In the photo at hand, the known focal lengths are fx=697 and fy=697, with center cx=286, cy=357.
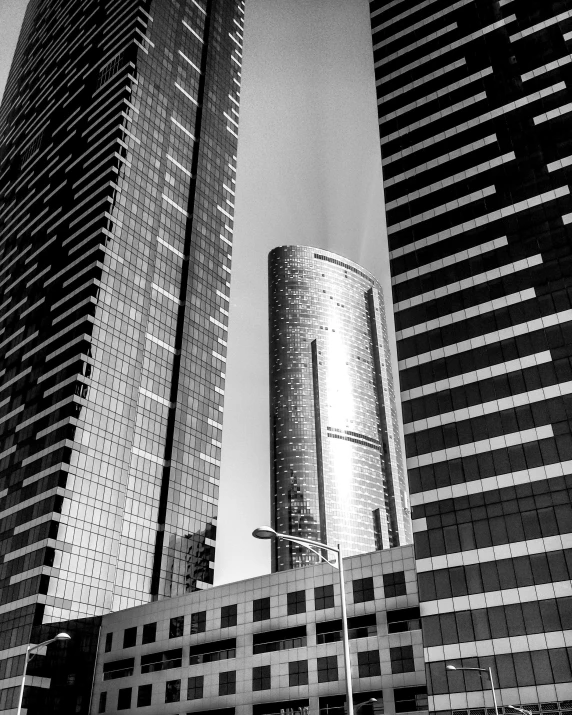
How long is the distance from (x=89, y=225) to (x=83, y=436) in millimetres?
39684

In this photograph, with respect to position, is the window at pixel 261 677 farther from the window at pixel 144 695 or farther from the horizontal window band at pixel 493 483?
the horizontal window band at pixel 493 483

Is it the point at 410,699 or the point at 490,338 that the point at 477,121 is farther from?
the point at 410,699

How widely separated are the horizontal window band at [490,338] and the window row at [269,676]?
2739 centimetres

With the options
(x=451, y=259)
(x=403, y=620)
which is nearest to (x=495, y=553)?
(x=403, y=620)

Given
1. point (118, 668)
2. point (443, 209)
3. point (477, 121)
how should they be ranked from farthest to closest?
point (118, 668) < point (477, 121) < point (443, 209)

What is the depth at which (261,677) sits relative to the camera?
7331cm

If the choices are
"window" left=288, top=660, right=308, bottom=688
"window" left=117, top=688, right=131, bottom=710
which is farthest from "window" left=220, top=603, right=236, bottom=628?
"window" left=117, top=688, right=131, bottom=710

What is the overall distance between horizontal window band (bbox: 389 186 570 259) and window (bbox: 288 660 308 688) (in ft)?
144

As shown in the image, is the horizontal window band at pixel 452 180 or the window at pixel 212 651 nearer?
the horizontal window band at pixel 452 180

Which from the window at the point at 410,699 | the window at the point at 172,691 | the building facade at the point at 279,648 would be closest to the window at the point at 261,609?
the building facade at the point at 279,648

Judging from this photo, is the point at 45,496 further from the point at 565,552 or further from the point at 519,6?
the point at 519,6

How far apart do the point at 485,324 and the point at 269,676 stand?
42.4 meters

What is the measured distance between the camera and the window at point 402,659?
64875 mm

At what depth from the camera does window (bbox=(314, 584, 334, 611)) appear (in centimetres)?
7263
